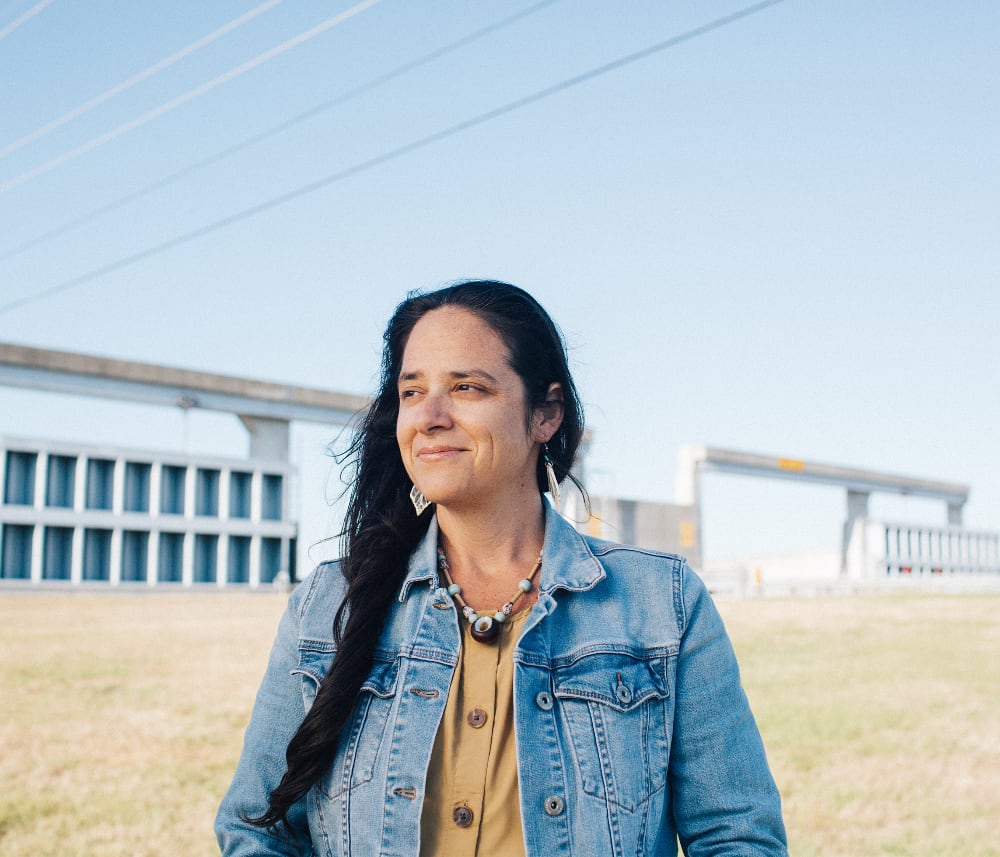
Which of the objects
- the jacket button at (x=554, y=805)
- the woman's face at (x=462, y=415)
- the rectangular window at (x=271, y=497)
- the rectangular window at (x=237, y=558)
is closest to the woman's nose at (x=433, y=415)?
the woman's face at (x=462, y=415)

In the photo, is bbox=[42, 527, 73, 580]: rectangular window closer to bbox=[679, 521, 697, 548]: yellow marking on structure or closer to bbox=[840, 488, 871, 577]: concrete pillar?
bbox=[679, 521, 697, 548]: yellow marking on structure

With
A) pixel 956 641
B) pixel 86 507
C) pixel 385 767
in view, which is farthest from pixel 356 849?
pixel 86 507

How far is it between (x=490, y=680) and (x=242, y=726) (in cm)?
466

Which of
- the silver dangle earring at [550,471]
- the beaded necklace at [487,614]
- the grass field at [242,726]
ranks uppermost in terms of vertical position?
the silver dangle earring at [550,471]

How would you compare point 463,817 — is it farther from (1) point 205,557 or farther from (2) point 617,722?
(1) point 205,557

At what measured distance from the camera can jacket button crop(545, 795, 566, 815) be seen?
166 cm

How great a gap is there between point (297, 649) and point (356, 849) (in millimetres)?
356

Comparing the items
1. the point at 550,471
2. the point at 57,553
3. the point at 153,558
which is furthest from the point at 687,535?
the point at 550,471

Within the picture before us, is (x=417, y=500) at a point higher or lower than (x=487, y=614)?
higher

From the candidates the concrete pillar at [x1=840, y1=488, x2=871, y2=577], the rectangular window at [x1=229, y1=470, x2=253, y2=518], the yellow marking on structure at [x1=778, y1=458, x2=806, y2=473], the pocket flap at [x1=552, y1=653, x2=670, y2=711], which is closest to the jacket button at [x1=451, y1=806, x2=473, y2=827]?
the pocket flap at [x1=552, y1=653, x2=670, y2=711]

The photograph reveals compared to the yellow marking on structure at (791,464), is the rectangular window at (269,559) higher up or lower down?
lower down

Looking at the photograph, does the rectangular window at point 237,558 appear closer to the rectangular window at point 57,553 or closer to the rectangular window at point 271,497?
the rectangular window at point 271,497

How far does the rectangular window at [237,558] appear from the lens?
571 inches

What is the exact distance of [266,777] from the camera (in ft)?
5.94
